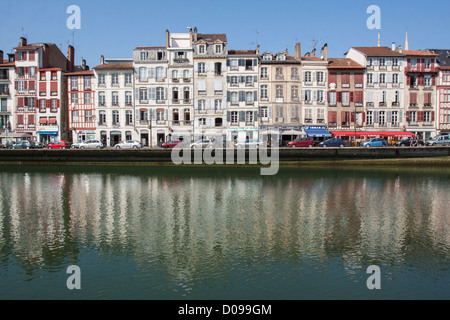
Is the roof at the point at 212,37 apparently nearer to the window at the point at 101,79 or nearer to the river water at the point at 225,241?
the window at the point at 101,79

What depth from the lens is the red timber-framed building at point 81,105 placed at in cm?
6056

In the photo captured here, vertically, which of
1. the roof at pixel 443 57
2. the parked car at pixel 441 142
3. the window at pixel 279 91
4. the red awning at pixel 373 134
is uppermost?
the roof at pixel 443 57

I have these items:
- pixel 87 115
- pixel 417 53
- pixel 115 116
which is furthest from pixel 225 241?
pixel 417 53

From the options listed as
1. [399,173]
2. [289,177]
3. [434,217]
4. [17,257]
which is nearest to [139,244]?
[17,257]

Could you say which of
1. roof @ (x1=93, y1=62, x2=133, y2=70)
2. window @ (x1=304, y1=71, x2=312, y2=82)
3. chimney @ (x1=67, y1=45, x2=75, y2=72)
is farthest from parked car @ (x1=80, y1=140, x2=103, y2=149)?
window @ (x1=304, y1=71, x2=312, y2=82)

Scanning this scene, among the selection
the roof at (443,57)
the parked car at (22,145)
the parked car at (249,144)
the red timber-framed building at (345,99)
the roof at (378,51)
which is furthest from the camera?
the roof at (443,57)

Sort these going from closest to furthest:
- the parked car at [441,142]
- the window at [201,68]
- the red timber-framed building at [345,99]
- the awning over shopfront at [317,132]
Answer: the parked car at [441,142] → the awning over shopfront at [317,132] → the window at [201,68] → the red timber-framed building at [345,99]

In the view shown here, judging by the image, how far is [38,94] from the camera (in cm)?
6069

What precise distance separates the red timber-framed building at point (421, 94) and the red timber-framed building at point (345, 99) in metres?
6.53

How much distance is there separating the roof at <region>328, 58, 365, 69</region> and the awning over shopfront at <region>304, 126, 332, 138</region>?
8497mm

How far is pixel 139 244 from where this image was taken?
16594 mm

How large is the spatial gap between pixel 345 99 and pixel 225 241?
4699cm

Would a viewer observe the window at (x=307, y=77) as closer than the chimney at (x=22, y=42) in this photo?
Yes

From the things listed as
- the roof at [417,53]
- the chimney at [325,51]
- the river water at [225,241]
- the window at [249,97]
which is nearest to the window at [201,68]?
the window at [249,97]
